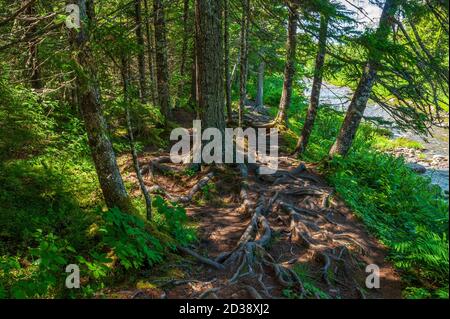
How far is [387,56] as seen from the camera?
281 inches

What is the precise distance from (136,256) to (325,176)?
7.28 m

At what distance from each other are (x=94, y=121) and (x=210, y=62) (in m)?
4.07

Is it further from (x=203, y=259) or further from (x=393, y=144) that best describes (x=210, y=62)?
(x=393, y=144)

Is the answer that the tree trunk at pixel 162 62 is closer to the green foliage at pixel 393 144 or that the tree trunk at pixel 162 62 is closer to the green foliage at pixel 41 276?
the green foliage at pixel 41 276

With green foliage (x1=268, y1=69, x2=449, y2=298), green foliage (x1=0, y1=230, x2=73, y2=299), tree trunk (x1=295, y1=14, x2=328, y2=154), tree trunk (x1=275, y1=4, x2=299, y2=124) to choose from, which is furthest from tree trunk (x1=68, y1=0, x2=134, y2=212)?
tree trunk (x1=275, y1=4, x2=299, y2=124)

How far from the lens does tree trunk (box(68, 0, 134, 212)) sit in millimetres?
5129

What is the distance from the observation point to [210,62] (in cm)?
868

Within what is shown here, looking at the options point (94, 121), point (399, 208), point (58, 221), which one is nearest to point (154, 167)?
point (58, 221)

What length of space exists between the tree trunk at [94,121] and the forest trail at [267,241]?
5.58ft

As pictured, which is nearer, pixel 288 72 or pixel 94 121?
pixel 94 121

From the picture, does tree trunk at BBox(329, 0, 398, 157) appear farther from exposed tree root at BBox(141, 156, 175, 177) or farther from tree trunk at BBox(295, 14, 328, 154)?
exposed tree root at BBox(141, 156, 175, 177)

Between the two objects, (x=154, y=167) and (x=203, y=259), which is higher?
(x=154, y=167)
